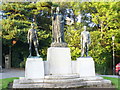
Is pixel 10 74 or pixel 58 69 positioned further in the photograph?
pixel 10 74

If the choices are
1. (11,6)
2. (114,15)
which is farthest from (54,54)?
(11,6)

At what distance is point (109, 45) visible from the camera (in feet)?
55.4

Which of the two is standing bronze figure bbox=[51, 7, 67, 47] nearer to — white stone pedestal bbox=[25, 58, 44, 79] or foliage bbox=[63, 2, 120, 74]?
white stone pedestal bbox=[25, 58, 44, 79]

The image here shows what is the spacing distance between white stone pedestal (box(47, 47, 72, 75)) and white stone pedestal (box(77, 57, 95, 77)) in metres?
0.50

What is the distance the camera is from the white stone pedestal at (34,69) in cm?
847

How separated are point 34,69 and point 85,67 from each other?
8.36 ft

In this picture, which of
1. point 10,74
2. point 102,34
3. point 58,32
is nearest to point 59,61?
point 58,32

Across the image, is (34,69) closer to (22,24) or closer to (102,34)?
(102,34)

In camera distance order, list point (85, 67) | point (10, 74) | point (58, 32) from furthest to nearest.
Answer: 1. point (10, 74)
2. point (58, 32)
3. point (85, 67)

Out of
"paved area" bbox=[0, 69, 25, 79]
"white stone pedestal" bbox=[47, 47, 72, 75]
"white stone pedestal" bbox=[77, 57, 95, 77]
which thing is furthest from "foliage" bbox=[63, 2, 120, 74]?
"white stone pedestal" bbox=[47, 47, 72, 75]

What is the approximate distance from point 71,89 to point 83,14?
13230mm

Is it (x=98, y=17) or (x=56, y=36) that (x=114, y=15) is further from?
(x=56, y=36)

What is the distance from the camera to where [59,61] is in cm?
900

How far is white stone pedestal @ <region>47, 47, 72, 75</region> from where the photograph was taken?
29.3 feet
